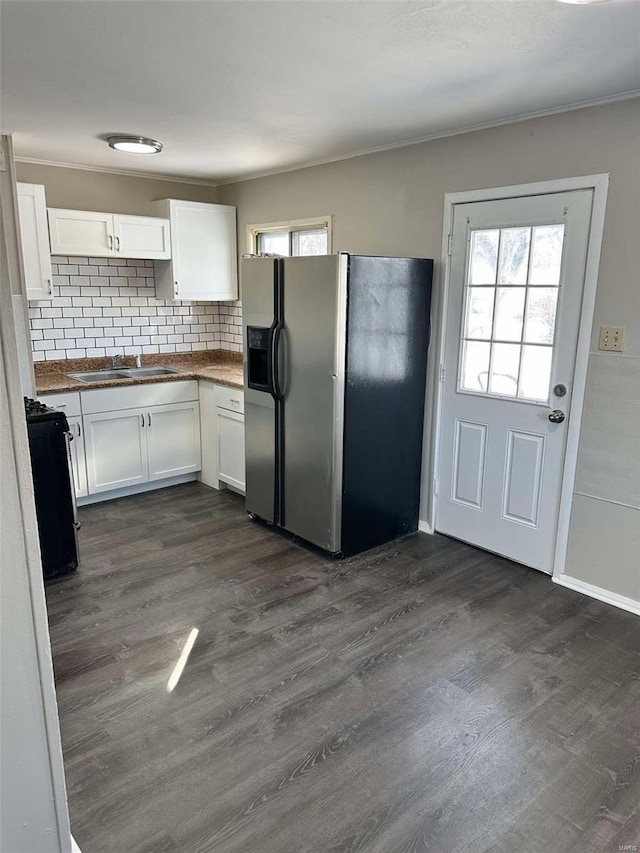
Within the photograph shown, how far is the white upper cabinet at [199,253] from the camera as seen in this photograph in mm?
4527

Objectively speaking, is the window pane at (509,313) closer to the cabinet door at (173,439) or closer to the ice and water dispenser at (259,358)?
the ice and water dispenser at (259,358)

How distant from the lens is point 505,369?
320 centimetres

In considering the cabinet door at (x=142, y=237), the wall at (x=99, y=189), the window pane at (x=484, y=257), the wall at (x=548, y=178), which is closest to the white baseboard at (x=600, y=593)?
A: the wall at (x=548, y=178)

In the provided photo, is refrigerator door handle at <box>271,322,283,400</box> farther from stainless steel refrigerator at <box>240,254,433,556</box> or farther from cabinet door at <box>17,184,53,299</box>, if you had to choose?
cabinet door at <box>17,184,53,299</box>

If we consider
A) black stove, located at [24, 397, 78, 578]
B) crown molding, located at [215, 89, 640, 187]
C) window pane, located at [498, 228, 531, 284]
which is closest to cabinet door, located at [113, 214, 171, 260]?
crown molding, located at [215, 89, 640, 187]

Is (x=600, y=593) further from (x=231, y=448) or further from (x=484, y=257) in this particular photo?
(x=231, y=448)

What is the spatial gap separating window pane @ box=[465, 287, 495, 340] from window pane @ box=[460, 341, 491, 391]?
0.20 feet

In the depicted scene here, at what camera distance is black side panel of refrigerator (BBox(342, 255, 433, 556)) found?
313 centimetres

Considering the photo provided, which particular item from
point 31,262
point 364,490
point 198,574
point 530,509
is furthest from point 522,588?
point 31,262

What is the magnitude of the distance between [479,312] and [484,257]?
0.30 m

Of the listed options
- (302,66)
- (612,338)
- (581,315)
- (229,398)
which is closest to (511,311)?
(581,315)

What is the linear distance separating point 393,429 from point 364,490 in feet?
1.32

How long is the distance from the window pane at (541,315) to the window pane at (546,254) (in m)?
0.06

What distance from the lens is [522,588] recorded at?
304cm
